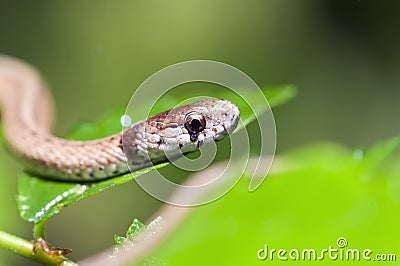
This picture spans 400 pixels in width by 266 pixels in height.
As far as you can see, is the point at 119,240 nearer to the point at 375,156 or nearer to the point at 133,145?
the point at 375,156

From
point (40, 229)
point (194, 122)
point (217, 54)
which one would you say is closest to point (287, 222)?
point (40, 229)

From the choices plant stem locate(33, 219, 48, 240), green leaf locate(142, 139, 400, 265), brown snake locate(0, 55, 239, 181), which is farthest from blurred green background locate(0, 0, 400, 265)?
green leaf locate(142, 139, 400, 265)

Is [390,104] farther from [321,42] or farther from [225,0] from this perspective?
[225,0]

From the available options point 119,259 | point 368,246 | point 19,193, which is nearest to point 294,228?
point 368,246

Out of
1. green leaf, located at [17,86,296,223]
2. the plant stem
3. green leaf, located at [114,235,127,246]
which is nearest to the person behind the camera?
green leaf, located at [114,235,127,246]

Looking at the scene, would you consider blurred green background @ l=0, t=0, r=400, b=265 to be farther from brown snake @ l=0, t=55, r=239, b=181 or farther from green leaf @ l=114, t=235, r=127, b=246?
green leaf @ l=114, t=235, r=127, b=246

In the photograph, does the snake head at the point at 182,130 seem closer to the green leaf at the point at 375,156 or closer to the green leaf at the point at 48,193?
the green leaf at the point at 48,193

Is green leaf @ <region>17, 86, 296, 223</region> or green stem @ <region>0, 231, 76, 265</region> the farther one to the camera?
green leaf @ <region>17, 86, 296, 223</region>
